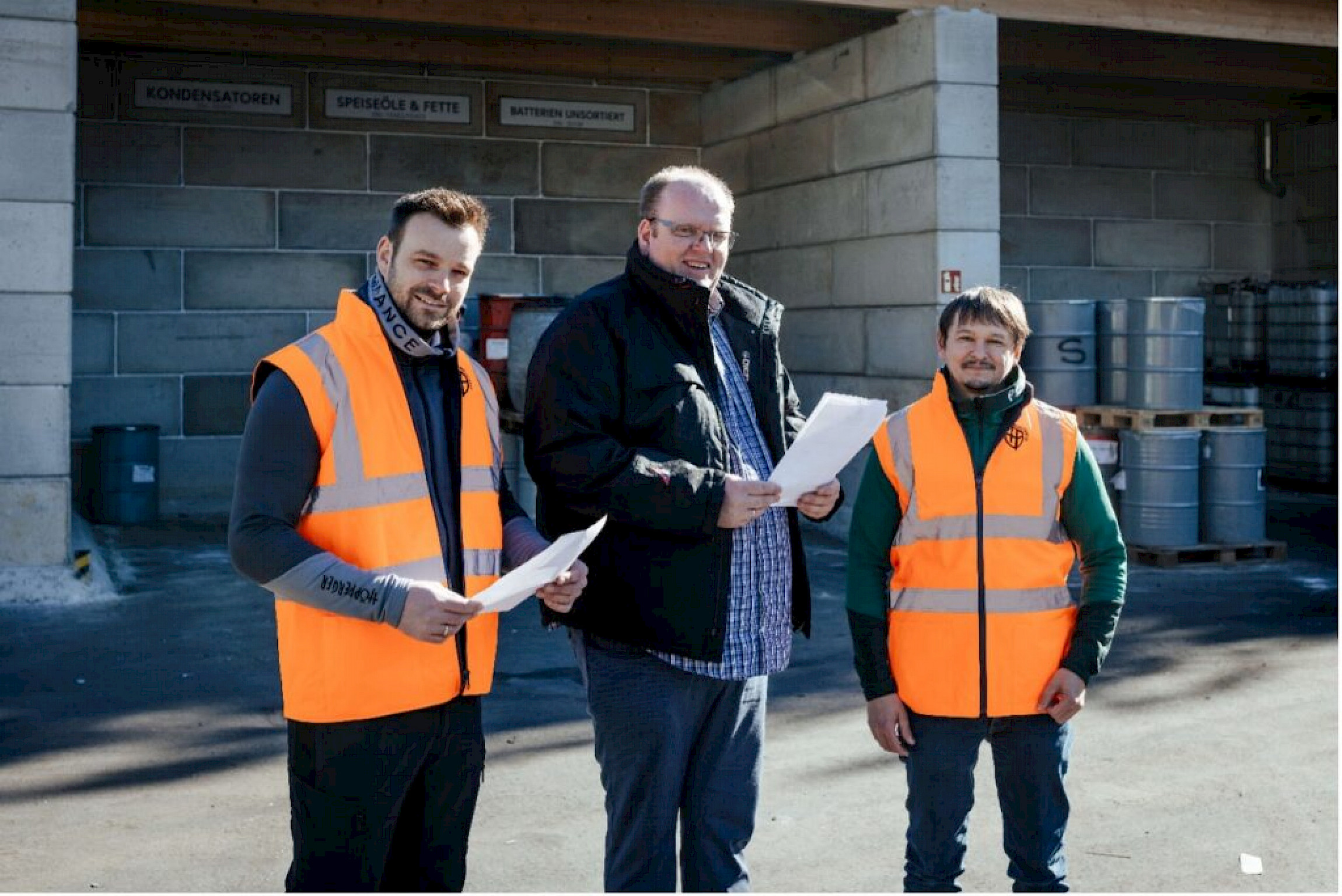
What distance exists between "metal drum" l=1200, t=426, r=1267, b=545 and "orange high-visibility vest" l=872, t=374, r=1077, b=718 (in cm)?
764

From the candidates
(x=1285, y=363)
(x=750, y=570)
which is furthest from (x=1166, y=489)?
(x=750, y=570)

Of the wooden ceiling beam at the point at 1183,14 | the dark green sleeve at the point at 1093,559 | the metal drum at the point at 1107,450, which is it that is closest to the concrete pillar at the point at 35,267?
the wooden ceiling beam at the point at 1183,14

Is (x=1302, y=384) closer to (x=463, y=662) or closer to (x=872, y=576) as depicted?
(x=872, y=576)

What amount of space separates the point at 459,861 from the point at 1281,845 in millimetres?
3027

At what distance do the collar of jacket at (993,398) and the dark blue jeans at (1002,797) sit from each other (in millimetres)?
705

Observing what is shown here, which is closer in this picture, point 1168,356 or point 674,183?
point 674,183

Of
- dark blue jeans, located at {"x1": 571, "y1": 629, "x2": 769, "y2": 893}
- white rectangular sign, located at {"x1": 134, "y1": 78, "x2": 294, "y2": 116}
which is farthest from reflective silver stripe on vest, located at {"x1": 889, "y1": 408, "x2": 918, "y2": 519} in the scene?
white rectangular sign, located at {"x1": 134, "y1": 78, "x2": 294, "y2": 116}

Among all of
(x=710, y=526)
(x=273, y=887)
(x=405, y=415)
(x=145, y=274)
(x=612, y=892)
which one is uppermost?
(x=145, y=274)

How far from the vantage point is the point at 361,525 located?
2977 mm

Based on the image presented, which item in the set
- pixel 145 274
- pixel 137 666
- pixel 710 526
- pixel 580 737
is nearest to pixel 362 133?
pixel 145 274

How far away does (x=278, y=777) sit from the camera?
5.81 meters

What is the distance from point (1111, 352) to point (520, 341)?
4.14m

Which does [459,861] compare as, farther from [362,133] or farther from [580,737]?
[362,133]

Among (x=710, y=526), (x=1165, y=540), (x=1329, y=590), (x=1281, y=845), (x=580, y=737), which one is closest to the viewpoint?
(x=710, y=526)
